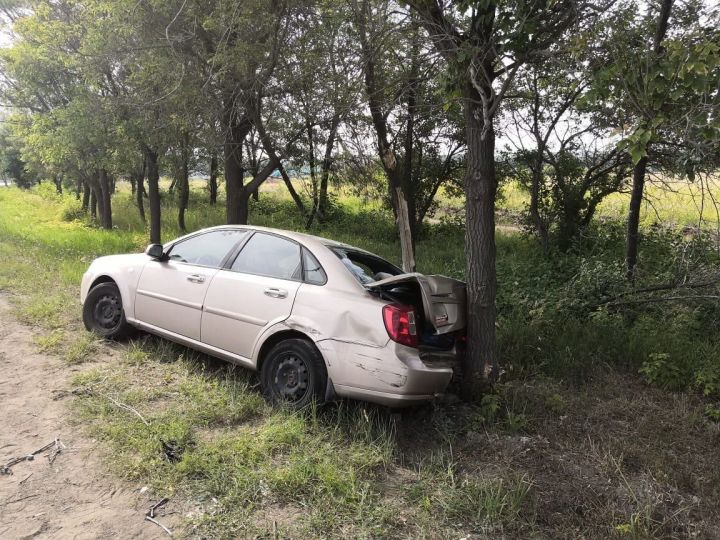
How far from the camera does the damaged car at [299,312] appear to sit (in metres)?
3.82

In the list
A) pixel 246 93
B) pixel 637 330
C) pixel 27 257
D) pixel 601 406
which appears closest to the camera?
pixel 601 406

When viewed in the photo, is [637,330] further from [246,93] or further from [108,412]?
[246,93]

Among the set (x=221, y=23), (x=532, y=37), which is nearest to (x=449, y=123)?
(x=221, y=23)

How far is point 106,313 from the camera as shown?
5766 mm

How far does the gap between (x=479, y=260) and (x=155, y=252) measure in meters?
3.28

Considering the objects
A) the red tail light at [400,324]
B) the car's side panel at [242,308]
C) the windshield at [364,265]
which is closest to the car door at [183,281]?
the car's side panel at [242,308]

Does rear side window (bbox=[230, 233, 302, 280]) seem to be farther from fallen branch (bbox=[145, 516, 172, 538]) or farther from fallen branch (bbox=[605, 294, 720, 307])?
fallen branch (bbox=[605, 294, 720, 307])

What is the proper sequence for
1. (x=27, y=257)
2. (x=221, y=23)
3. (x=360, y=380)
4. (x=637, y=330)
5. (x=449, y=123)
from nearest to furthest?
(x=360, y=380) < (x=637, y=330) < (x=221, y=23) < (x=27, y=257) < (x=449, y=123)

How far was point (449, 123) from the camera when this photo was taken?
15.5 m

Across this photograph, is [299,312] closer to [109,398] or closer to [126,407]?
[126,407]

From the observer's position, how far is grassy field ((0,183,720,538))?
120 inches

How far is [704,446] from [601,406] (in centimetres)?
81

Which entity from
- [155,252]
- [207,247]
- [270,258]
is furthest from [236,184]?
[270,258]

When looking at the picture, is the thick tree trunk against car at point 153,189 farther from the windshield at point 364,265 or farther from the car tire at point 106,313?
the windshield at point 364,265
